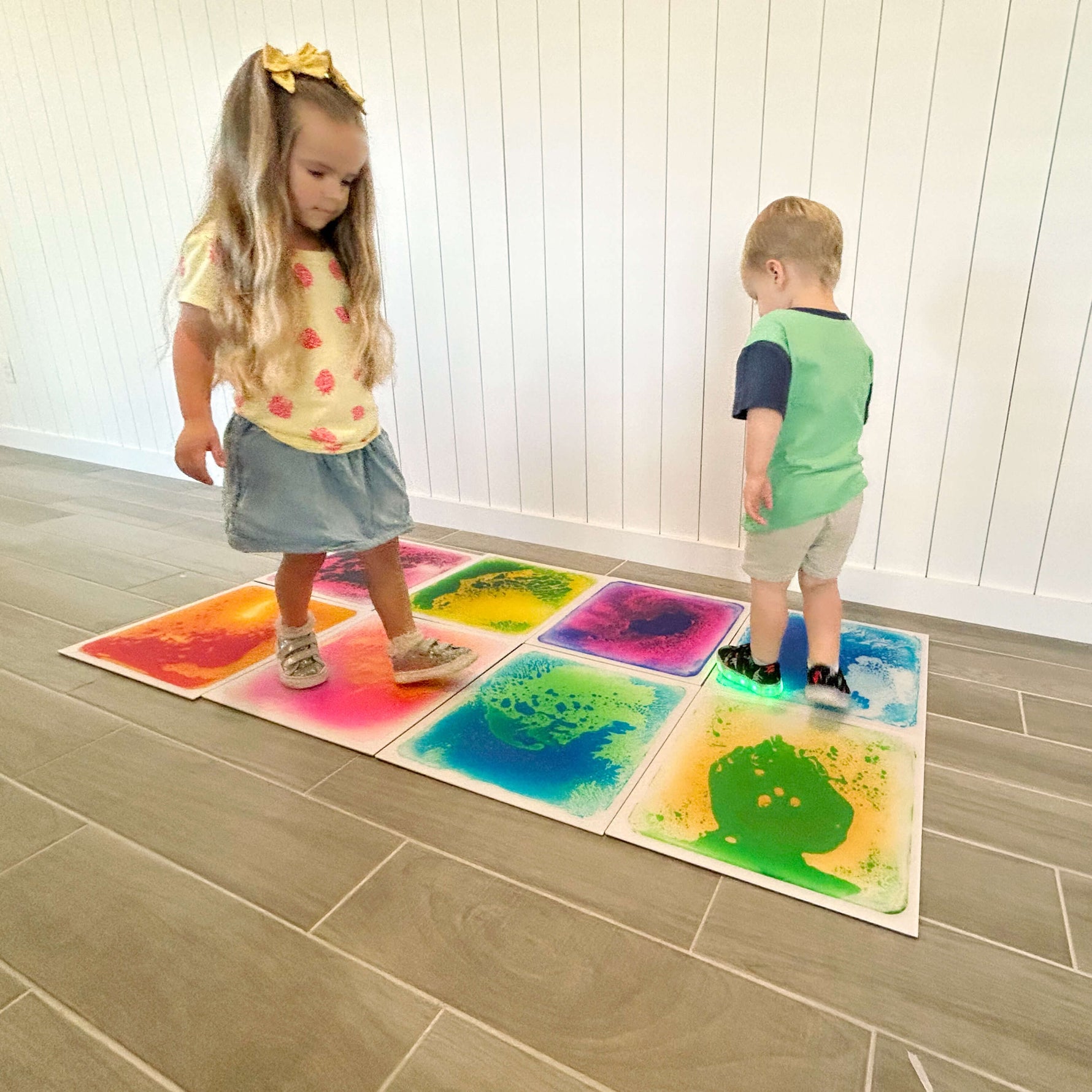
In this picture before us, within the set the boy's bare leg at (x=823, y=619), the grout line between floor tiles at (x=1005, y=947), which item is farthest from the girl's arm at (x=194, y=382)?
the grout line between floor tiles at (x=1005, y=947)

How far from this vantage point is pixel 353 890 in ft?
2.94

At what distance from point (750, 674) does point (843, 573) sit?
0.50 meters

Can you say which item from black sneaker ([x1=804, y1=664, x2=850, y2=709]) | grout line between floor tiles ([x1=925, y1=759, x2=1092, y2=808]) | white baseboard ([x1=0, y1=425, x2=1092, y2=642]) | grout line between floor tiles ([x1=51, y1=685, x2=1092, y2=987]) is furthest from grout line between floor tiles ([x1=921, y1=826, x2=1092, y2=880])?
white baseboard ([x1=0, y1=425, x2=1092, y2=642])

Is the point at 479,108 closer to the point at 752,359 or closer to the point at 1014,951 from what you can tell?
the point at 752,359

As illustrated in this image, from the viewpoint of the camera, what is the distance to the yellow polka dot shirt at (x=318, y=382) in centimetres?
112

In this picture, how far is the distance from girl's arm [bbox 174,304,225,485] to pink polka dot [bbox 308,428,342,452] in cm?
14

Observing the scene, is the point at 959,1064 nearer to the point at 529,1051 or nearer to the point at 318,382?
the point at 529,1051

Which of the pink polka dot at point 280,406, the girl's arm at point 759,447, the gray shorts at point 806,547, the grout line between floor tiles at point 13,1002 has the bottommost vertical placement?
the grout line between floor tiles at point 13,1002

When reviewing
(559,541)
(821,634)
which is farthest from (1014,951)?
(559,541)

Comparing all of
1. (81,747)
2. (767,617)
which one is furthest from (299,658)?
(767,617)

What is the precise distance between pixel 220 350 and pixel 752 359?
0.76 metres

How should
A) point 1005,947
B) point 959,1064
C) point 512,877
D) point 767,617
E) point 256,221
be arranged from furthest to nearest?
point 767,617, point 256,221, point 512,877, point 1005,947, point 959,1064

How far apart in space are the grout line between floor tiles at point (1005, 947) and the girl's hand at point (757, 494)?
576 mm

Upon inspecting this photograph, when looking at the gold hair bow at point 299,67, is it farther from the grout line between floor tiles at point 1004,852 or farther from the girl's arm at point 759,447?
the grout line between floor tiles at point 1004,852
